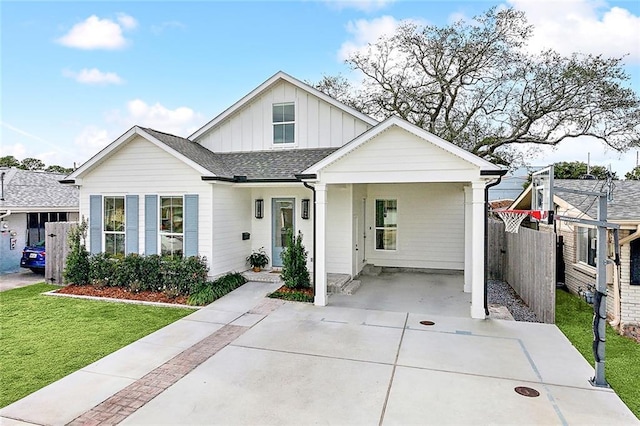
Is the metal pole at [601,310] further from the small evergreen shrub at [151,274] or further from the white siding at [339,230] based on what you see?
the small evergreen shrub at [151,274]

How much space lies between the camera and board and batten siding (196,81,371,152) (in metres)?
12.6

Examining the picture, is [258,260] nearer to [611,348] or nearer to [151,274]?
[151,274]

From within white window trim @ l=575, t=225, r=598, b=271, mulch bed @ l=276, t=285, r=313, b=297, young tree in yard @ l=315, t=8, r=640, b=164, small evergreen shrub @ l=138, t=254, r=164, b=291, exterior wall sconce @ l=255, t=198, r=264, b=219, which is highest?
young tree in yard @ l=315, t=8, r=640, b=164

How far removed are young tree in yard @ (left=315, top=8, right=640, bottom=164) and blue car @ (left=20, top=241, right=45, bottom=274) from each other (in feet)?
58.0

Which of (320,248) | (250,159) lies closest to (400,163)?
(320,248)

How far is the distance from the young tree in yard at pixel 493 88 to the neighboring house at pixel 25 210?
16.2 m

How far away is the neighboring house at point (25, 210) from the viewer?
13.9 m

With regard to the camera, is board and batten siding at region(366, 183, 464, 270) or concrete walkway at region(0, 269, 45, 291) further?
board and batten siding at region(366, 183, 464, 270)

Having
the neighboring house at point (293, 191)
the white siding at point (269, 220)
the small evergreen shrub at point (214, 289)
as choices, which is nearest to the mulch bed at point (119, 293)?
the small evergreen shrub at point (214, 289)

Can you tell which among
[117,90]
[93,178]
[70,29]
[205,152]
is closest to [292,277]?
[205,152]

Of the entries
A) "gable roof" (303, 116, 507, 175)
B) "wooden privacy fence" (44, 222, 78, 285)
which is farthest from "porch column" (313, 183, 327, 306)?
"wooden privacy fence" (44, 222, 78, 285)

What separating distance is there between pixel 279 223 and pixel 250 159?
2.39 m

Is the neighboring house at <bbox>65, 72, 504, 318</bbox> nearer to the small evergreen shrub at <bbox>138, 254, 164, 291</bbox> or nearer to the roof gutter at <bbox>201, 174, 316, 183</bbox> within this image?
the roof gutter at <bbox>201, 174, 316, 183</bbox>

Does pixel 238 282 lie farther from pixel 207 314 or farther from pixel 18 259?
pixel 18 259
